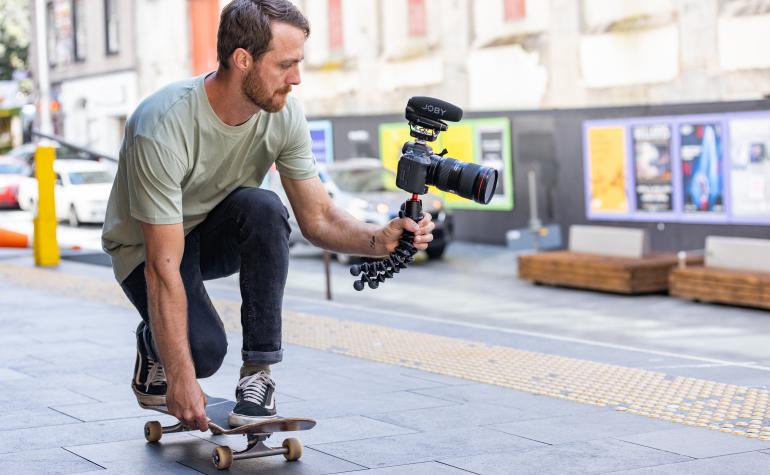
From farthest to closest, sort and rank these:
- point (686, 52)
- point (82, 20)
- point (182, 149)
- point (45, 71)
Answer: point (82, 20)
point (45, 71)
point (686, 52)
point (182, 149)

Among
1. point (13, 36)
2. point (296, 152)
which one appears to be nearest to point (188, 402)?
point (296, 152)

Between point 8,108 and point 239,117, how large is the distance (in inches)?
1676

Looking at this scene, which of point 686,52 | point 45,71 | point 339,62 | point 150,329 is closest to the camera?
point 150,329

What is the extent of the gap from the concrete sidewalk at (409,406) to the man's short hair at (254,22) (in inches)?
57.6

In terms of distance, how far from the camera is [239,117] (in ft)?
14.6

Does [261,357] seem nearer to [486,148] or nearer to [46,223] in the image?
[46,223]

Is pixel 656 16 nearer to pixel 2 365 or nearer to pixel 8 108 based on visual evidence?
pixel 2 365

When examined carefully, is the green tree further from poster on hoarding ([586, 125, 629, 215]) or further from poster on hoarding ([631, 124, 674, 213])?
poster on hoarding ([631, 124, 674, 213])

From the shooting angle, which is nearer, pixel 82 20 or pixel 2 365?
pixel 2 365

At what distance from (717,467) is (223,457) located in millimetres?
1738

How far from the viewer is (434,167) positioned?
166 inches

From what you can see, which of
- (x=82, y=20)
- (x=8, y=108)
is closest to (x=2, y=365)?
(x=82, y=20)

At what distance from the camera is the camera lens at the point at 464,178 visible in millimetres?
4086

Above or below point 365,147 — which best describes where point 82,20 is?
above
